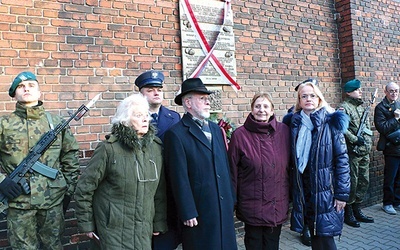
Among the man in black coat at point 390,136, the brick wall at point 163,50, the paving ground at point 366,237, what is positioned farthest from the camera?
the man in black coat at point 390,136

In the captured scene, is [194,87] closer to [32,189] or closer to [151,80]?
[151,80]

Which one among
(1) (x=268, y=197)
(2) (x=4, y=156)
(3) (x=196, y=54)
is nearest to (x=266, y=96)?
(1) (x=268, y=197)

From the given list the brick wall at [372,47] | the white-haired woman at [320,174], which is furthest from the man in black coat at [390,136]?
the white-haired woman at [320,174]

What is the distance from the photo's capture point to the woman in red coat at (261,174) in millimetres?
2912

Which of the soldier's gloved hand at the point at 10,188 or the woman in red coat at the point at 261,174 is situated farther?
the woman in red coat at the point at 261,174

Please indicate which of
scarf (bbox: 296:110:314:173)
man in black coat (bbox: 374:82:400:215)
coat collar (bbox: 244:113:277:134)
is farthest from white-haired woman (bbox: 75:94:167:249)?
man in black coat (bbox: 374:82:400:215)

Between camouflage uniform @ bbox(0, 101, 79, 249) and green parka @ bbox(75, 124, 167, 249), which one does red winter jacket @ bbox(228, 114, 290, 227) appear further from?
camouflage uniform @ bbox(0, 101, 79, 249)

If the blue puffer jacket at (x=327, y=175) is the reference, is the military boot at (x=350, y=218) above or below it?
below

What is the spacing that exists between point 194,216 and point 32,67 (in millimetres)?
2260

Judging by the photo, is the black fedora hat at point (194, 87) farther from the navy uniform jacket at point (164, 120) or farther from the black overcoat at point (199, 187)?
the navy uniform jacket at point (164, 120)

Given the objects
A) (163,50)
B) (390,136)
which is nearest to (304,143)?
(163,50)

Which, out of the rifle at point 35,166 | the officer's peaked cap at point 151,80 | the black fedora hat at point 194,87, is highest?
the officer's peaked cap at point 151,80

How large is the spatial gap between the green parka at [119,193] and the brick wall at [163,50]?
1.30 metres

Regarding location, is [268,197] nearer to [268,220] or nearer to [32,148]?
[268,220]
